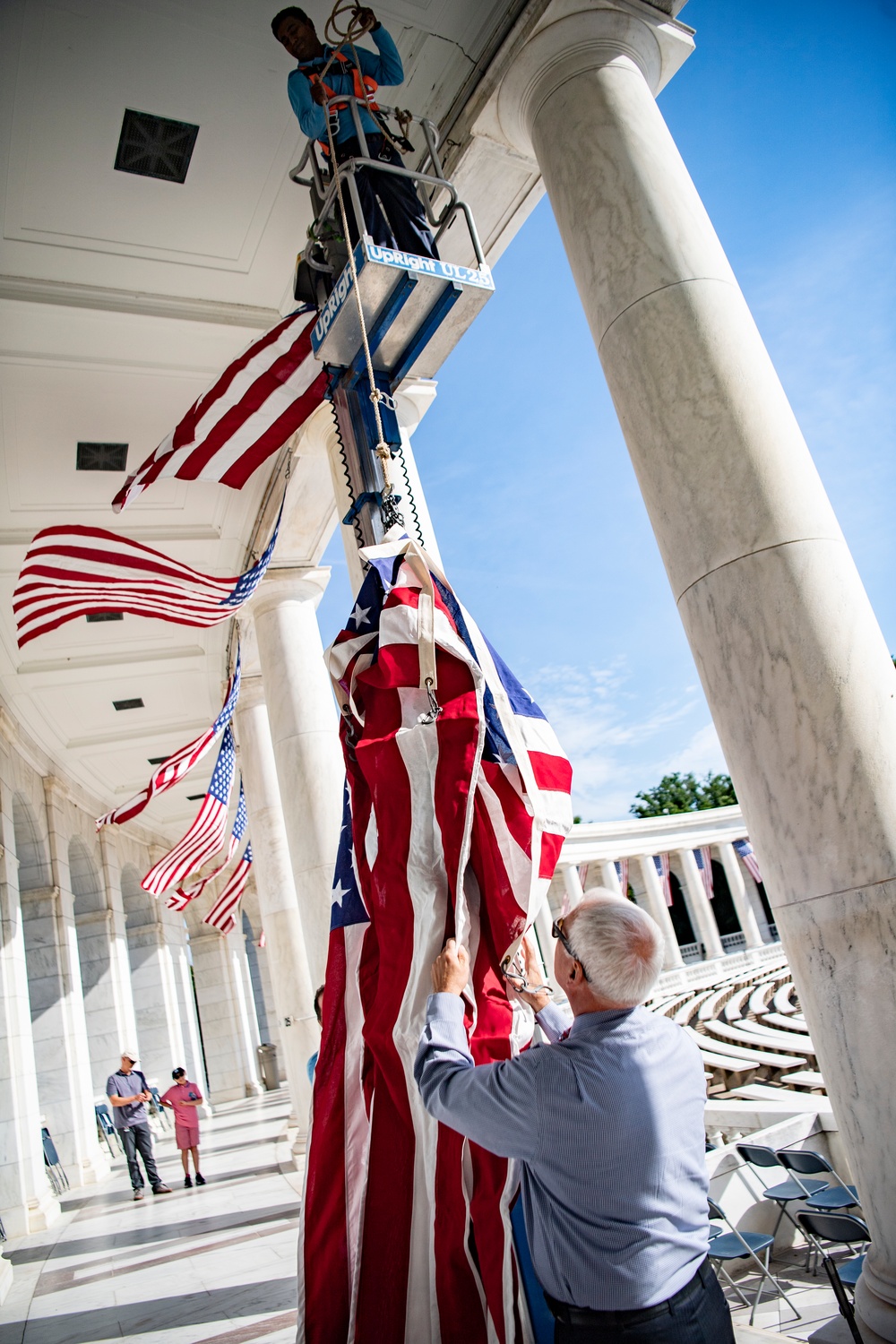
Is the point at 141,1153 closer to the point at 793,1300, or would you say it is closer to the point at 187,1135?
the point at 187,1135

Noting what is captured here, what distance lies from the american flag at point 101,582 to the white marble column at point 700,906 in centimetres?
6354

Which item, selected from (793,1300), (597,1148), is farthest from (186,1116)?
(597,1148)

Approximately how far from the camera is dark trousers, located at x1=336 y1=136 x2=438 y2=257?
6.26 m

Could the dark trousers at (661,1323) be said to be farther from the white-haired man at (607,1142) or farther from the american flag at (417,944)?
the american flag at (417,944)

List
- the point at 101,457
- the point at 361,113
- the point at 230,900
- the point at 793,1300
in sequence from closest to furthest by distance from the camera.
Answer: the point at 361,113 → the point at 793,1300 → the point at 101,457 → the point at 230,900

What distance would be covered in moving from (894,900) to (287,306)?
11485 mm

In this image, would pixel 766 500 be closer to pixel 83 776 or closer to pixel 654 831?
pixel 83 776

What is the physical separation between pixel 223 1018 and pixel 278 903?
28.3 m

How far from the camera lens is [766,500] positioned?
509 centimetres

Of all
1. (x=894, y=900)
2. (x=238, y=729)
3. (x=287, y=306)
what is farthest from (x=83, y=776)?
(x=894, y=900)

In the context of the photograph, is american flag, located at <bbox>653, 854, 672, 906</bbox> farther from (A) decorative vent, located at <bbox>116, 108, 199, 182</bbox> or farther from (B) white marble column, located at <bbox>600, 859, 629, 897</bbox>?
(A) decorative vent, located at <bbox>116, 108, 199, 182</bbox>

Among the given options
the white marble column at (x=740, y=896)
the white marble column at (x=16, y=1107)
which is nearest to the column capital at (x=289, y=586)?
the white marble column at (x=16, y=1107)

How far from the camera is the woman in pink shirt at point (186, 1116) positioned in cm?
1789

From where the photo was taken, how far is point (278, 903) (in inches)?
728
